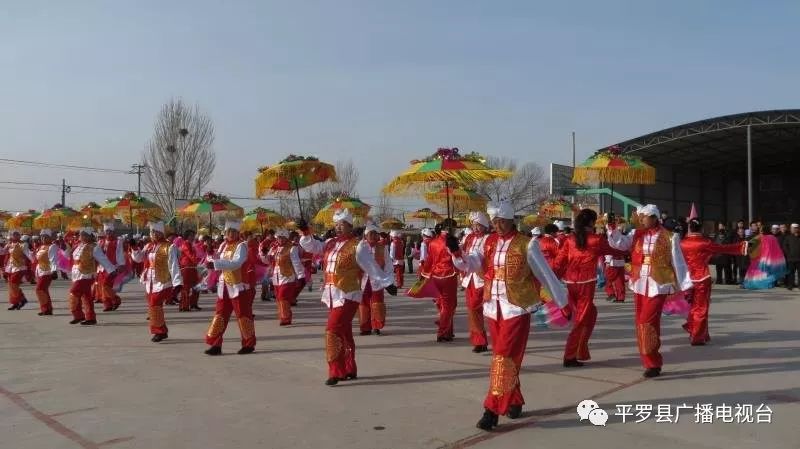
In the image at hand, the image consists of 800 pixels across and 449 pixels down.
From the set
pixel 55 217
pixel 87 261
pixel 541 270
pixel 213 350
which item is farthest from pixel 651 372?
pixel 55 217

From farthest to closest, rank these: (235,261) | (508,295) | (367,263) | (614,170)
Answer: (614,170) → (235,261) → (367,263) → (508,295)

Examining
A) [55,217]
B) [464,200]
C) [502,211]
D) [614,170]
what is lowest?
[502,211]

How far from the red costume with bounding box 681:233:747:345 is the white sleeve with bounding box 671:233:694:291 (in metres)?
1.58

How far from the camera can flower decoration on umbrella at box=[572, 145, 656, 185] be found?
42.3 ft

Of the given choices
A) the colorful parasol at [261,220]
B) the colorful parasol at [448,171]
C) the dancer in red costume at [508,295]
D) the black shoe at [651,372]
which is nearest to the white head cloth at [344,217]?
the dancer in red costume at [508,295]

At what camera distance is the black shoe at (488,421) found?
5062 millimetres

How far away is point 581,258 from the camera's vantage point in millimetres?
7703

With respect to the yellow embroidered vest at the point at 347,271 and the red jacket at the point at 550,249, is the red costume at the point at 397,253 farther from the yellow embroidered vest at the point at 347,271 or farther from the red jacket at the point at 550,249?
the yellow embroidered vest at the point at 347,271

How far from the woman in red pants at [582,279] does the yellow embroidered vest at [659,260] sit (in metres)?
0.24

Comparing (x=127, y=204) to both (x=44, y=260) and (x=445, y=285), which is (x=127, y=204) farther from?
(x=445, y=285)

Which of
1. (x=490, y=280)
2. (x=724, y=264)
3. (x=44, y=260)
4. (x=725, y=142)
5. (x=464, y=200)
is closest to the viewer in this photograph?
(x=490, y=280)

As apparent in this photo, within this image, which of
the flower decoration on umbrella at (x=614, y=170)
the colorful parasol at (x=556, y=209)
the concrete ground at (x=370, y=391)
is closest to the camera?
the concrete ground at (x=370, y=391)

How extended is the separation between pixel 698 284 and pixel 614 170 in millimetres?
4239

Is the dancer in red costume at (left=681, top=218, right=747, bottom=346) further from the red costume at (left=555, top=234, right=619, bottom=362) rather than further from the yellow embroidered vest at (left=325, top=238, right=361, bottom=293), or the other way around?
the yellow embroidered vest at (left=325, top=238, right=361, bottom=293)
